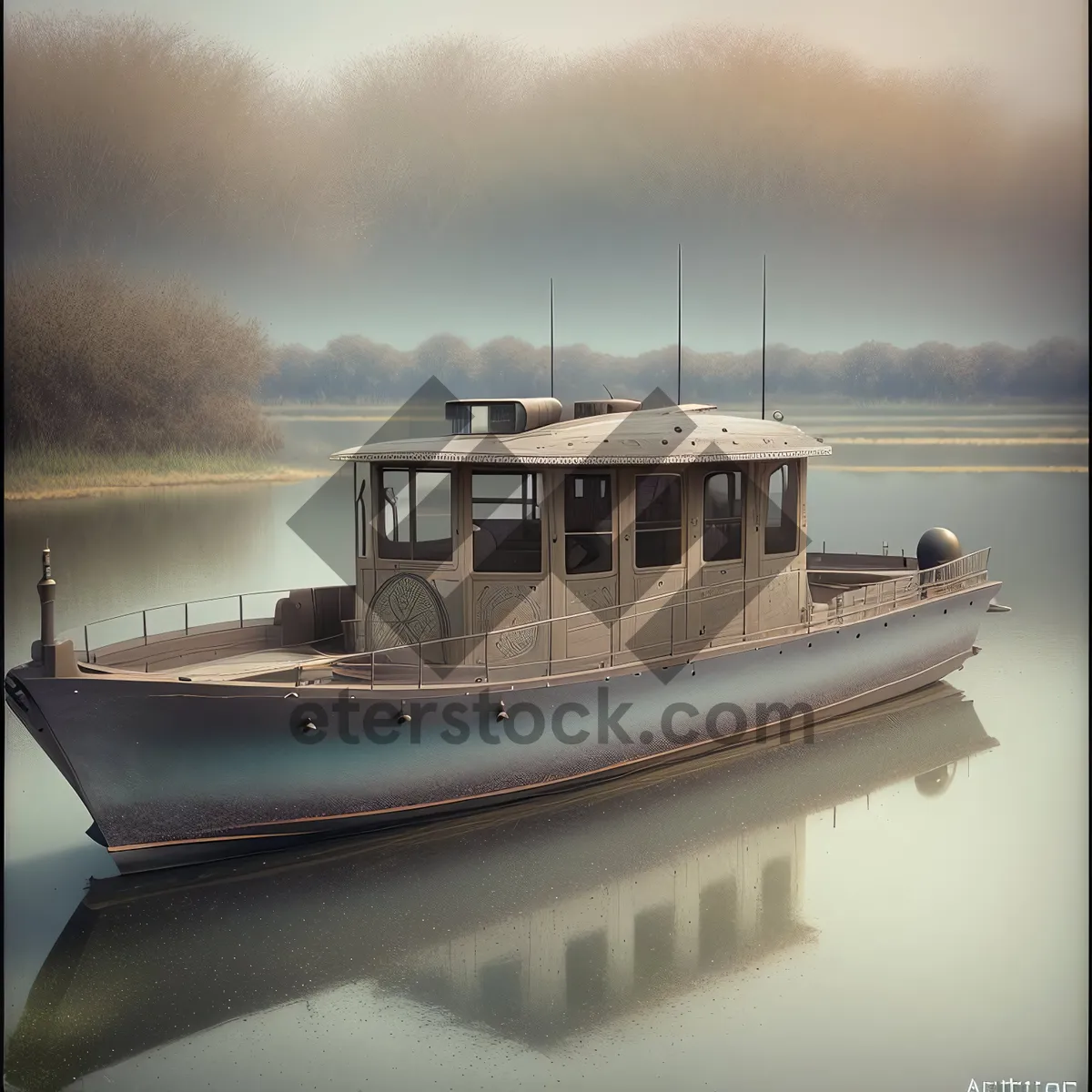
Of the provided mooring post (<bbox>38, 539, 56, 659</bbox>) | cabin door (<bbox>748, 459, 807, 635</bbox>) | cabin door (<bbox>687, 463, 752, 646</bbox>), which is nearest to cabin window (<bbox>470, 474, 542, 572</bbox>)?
cabin door (<bbox>687, 463, 752, 646</bbox>)

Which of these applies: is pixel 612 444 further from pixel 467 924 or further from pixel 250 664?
pixel 467 924

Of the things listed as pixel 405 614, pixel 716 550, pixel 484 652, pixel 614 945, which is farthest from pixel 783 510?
pixel 614 945

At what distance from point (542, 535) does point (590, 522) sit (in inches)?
23.8

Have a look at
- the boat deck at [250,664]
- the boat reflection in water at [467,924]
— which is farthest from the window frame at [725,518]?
the boat deck at [250,664]

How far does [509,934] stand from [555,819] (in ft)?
8.16

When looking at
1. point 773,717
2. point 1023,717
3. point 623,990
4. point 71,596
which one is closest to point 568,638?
point 773,717

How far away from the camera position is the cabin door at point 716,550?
1439 cm

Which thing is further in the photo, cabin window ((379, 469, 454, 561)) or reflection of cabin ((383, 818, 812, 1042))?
cabin window ((379, 469, 454, 561))

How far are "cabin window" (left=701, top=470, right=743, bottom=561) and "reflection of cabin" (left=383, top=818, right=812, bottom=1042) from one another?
3.89m

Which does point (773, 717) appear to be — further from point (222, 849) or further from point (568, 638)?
point (222, 849)

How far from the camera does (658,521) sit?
14.1 meters

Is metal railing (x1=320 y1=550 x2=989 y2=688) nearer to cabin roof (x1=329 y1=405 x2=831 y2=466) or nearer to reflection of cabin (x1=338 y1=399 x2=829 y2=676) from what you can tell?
reflection of cabin (x1=338 y1=399 x2=829 y2=676)

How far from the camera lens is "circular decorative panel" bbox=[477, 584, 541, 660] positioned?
43.0ft

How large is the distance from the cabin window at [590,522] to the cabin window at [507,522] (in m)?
0.38
